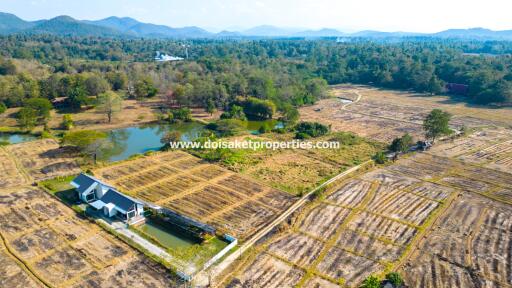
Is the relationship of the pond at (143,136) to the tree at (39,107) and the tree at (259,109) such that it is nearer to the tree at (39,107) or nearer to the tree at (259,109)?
the tree at (259,109)

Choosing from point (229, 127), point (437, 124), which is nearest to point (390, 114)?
point (437, 124)

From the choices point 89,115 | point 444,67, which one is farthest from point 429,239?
point 444,67

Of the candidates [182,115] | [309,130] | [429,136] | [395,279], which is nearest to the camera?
[395,279]

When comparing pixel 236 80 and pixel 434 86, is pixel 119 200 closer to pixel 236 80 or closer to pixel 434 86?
pixel 236 80

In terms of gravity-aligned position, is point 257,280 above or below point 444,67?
below

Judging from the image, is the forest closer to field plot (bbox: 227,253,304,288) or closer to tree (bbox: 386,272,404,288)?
field plot (bbox: 227,253,304,288)

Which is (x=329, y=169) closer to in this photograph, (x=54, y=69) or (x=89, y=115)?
(x=89, y=115)
